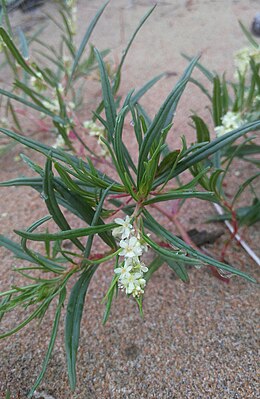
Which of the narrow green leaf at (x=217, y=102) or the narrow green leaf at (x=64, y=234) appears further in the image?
the narrow green leaf at (x=217, y=102)

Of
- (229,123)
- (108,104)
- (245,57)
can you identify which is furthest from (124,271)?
(245,57)

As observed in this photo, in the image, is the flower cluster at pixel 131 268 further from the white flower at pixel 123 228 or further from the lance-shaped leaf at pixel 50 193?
the lance-shaped leaf at pixel 50 193

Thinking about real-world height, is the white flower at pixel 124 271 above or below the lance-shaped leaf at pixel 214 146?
below

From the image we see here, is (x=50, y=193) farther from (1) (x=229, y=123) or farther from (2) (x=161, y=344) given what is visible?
(1) (x=229, y=123)

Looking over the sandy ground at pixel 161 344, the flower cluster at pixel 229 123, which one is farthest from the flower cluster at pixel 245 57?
the sandy ground at pixel 161 344

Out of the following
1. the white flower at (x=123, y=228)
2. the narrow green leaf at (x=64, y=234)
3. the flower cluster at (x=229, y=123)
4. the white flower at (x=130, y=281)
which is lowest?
the white flower at (x=130, y=281)

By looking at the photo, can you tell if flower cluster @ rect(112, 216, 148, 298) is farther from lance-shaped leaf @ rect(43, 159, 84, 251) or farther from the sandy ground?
the sandy ground

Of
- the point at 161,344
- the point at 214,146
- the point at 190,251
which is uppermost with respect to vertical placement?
the point at 214,146
